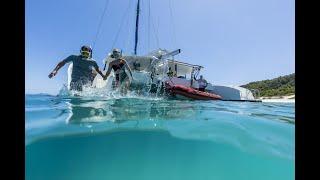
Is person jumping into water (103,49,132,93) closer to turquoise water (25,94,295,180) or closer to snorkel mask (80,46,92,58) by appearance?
snorkel mask (80,46,92,58)

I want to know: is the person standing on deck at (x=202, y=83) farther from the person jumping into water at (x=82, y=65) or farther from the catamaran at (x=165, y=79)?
the person jumping into water at (x=82, y=65)

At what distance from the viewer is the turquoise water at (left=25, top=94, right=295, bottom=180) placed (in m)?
9.65

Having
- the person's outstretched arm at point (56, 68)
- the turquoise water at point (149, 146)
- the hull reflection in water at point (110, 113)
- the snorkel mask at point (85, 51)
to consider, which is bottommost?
the turquoise water at point (149, 146)

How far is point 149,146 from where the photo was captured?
1062 cm

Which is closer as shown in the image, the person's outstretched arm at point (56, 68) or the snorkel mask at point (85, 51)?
the person's outstretched arm at point (56, 68)

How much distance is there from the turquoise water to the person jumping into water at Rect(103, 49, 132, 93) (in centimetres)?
390

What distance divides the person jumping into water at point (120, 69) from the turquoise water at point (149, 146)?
3899mm

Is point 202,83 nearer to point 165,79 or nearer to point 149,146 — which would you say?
point 165,79

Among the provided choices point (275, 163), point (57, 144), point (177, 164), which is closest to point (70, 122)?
point (57, 144)

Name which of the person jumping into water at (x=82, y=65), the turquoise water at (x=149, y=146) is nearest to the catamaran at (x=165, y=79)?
the person jumping into water at (x=82, y=65)

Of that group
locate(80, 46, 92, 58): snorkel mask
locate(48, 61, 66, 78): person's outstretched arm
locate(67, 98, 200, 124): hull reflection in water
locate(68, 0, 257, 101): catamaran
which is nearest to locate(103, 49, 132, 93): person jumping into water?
locate(68, 0, 257, 101): catamaran

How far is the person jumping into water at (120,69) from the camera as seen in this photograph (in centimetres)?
1430

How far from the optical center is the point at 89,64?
11.3 m
